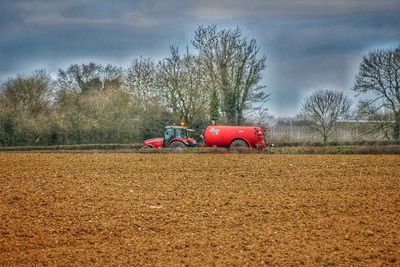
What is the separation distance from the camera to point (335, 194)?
48.4 feet

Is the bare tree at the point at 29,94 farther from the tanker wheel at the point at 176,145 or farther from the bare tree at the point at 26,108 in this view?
the tanker wheel at the point at 176,145

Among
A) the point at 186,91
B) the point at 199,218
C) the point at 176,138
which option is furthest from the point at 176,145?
the point at 199,218

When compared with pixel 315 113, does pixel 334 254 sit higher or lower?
lower

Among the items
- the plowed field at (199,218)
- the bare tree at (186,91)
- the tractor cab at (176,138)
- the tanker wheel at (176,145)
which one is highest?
the bare tree at (186,91)

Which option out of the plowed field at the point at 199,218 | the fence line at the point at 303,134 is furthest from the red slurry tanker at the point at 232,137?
the plowed field at the point at 199,218

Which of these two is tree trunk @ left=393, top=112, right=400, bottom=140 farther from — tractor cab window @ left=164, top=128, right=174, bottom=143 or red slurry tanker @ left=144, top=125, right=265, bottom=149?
tractor cab window @ left=164, top=128, right=174, bottom=143

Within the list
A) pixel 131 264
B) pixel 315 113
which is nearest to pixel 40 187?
pixel 131 264

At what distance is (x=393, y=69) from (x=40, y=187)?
40.8m

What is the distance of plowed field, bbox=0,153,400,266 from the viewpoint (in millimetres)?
9016

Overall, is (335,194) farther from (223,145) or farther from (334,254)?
(223,145)

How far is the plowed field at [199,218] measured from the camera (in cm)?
902

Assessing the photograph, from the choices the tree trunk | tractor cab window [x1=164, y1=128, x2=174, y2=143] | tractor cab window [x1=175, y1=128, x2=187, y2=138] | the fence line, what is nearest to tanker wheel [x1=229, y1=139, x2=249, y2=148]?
tractor cab window [x1=175, y1=128, x2=187, y2=138]

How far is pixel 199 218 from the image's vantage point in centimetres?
1148

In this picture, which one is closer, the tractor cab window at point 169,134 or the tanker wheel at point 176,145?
the tanker wheel at point 176,145
